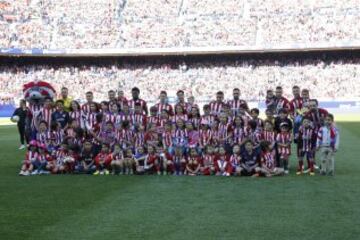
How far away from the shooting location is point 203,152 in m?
12.7

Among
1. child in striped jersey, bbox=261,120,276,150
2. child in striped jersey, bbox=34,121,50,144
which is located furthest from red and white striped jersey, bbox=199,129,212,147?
child in striped jersey, bbox=34,121,50,144

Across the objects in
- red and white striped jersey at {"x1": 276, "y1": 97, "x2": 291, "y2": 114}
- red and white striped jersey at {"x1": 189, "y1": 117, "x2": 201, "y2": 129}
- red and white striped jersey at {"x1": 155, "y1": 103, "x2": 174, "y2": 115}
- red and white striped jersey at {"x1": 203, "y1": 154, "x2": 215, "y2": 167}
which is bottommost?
red and white striped jersey at {"x1": 203, "y1": 154, "x2": 215, "y2": 167}

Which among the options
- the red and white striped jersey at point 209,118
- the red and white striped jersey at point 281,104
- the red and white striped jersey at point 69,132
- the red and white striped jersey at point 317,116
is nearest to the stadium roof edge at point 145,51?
the red and white striped jersey at point 281,104

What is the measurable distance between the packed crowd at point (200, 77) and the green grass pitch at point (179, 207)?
972 inches

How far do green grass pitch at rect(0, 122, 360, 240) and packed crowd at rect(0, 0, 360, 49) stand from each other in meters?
25.9

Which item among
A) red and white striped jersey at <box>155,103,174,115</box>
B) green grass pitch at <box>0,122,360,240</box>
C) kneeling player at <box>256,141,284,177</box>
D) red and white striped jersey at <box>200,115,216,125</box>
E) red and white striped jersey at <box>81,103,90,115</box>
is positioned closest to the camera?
green grass pitch at <box>0,122,360,240</box>

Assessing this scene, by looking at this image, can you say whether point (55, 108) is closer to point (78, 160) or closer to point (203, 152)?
point (78, 160)

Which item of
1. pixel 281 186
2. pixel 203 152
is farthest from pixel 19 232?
pixel 203 152

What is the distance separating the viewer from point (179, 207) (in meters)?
8.84

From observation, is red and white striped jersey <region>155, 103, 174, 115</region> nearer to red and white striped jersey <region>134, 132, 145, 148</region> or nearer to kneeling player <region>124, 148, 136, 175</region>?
red and white striped jersey <region>134, 132, 145, 148</region>

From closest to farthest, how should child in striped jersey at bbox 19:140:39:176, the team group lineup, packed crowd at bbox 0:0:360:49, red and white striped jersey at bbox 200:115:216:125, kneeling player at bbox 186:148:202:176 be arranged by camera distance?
the team group lineup < kneeling player at bbox 186:148:202:176 < child in striped jersey at bbox 19:140:39:176 < red and white striped jersey at bbox 200:115:216:125 < packed crowd at bbox 0:0:360:49

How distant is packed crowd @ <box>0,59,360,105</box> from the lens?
3688 centimetres

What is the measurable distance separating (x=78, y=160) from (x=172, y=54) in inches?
1014

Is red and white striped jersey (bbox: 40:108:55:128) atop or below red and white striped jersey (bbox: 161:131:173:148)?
atop
